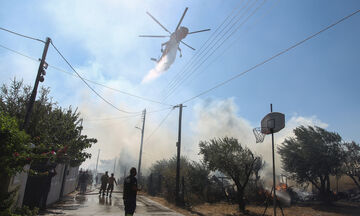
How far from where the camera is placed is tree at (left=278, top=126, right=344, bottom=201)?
23.3 m

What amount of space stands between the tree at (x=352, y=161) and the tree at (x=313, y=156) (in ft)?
4.12

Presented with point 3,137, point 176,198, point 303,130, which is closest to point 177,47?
point 176,198

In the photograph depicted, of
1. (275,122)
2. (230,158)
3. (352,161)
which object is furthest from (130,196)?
(352,161)

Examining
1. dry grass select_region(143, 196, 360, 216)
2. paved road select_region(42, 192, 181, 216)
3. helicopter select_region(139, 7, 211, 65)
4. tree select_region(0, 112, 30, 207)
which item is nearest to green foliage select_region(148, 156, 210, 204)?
dry grass select_region(143, 196, 360, 216)

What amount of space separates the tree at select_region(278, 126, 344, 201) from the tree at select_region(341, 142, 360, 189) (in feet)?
4.12

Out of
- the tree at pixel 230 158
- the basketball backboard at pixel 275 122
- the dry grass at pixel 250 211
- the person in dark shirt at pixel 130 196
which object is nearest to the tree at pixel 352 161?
the dry grass at pixel 250 211

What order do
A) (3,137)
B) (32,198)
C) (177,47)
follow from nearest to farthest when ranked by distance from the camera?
(3,137)
(32,198)
(177,47)

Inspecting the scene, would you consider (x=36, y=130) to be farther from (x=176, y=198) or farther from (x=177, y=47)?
(x=176, y=198)

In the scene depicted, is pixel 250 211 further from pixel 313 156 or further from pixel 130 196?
pixel 313 156

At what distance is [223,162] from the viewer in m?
15.1

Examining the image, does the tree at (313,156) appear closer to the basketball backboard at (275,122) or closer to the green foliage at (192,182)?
the green foliage at (192,182)

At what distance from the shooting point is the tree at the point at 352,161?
25.1 m

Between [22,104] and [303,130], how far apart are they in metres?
26.8

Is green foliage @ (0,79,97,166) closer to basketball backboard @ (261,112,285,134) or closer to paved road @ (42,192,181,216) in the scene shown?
Result: paved road @ (42,192,181,216)
